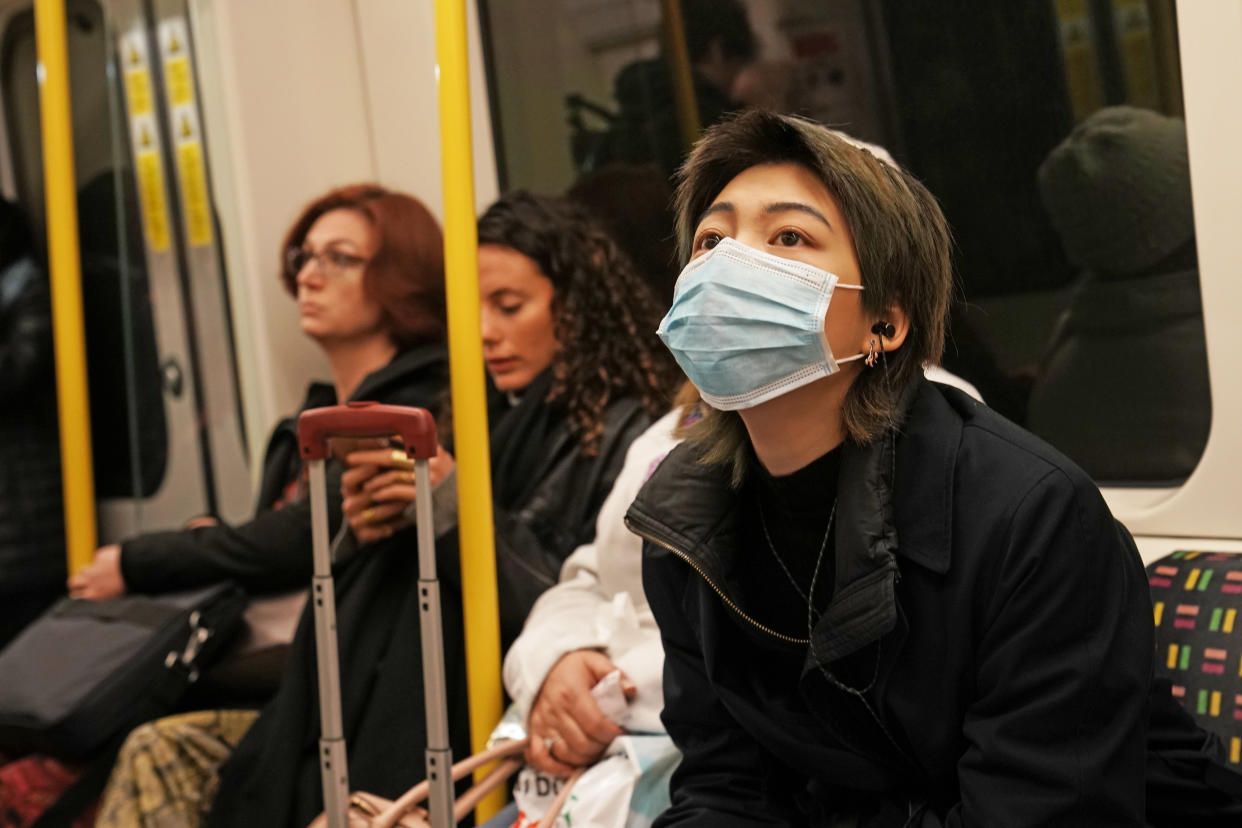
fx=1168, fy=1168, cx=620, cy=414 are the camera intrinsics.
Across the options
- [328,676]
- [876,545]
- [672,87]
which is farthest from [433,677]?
[672,87]

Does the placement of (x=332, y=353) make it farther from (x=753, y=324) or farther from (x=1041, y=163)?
(x=753, y=324)

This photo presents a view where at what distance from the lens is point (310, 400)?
129 inches

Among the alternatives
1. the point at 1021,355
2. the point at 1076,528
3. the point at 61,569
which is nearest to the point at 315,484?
the point at 1076,528

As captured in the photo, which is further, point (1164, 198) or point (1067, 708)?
point (1164, 198)

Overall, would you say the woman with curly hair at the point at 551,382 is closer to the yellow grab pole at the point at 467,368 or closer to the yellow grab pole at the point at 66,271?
the yellow grab pole at the point at 467,368

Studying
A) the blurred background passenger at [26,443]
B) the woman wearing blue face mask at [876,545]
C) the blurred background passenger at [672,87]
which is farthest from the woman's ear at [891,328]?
the blurred background passenger at [26,443]

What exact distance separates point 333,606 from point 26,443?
2.61 meters

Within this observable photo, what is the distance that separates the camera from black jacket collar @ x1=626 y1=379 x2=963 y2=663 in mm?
1421

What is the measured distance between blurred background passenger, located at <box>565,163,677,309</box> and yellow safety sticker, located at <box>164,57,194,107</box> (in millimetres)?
1358

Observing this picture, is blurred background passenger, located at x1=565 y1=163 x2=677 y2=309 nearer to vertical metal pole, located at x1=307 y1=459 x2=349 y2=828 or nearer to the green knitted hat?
the green knitted hat

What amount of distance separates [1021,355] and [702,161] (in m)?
1.06

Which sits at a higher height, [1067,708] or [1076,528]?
[1076,528]

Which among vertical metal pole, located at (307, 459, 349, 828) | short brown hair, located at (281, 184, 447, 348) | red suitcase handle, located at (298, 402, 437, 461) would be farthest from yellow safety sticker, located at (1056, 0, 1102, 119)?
short brown hair, located at (281, 184, 447, 348)

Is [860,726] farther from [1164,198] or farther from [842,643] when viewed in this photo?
[1164,198]
